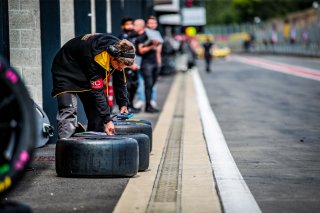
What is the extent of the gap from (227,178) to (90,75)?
179 centimetres

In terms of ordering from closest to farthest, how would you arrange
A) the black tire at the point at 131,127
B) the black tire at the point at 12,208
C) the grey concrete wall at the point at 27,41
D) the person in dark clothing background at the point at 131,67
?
the black tire at the point at 12,208
the black tire at the point at 131,127
the grey concrete wall at the point at 27,41
the person in dark clothing background at the point at 131,67

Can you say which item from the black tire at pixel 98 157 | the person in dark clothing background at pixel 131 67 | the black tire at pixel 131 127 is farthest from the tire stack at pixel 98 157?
the person in dark clothing background at pixel 131 67

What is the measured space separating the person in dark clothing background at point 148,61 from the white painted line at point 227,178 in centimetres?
378

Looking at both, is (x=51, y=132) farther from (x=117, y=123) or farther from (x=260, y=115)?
(x=260, y=115)

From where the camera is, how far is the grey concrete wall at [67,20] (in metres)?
14.5

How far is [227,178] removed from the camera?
9055 mm

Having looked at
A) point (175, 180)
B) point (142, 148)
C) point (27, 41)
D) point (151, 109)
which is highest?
point (27, 41)

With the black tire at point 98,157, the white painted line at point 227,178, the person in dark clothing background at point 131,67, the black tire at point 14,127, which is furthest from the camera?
the person in dark clothing background at point 131,67

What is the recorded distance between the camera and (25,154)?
551 cm

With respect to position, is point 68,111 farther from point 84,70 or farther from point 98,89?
point 98,89

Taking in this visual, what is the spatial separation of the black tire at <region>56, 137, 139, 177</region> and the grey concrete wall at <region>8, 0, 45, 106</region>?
11.9ft

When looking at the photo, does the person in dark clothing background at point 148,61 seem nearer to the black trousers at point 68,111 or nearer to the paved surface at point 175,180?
the paved surface at point 175,180

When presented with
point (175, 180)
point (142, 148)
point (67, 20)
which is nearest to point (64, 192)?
point (175, 180)

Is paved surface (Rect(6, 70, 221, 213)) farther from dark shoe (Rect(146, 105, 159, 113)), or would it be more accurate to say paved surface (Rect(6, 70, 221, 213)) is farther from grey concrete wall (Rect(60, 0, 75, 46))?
dark shoe (Rect(146, 105, 159, 113))
